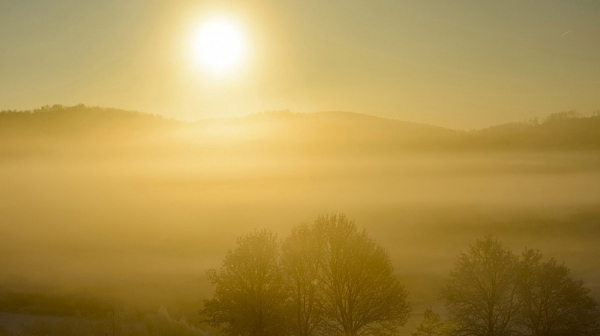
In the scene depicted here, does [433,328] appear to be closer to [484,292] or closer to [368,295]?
[484,292]

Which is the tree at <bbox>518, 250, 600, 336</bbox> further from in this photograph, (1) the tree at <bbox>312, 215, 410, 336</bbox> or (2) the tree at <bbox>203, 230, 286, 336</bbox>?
(2) the tree at <bbox>203, 230, 286, 336</bbox>

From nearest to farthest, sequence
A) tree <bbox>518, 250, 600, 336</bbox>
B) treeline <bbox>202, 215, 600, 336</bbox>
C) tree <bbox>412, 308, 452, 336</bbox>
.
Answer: tree <bbox>518, 250, 600, 336</bbox>
treeline <bbox>202, 215, 600, 336</bbox>
tree <bbox>412, 308, 452, 336</bbox>

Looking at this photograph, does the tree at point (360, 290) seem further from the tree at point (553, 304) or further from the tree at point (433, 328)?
the tree at point (553, 304)

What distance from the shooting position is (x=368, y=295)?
36.2 m

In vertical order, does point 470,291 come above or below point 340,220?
below

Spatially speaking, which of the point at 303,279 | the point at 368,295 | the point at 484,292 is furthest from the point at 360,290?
the point at 484,292

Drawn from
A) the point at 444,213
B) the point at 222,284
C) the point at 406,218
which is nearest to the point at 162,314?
the point at 222,284

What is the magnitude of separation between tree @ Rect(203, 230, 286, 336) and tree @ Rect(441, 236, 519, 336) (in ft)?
37.8

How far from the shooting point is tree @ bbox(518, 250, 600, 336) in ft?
115

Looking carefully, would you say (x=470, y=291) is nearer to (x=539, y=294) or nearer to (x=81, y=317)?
(x=539, y=294)

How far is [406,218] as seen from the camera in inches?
6201

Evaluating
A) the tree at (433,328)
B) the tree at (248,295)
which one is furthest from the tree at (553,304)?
the tree at (248,295)

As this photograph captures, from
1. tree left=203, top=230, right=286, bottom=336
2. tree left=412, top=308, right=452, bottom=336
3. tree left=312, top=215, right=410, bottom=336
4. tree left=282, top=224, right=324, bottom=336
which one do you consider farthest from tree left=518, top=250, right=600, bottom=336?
tree left=203, top=230, right=286, bottom=336

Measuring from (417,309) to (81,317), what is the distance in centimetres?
4615
